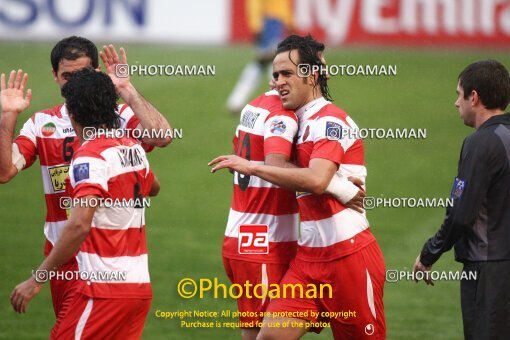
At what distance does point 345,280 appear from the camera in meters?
5.56

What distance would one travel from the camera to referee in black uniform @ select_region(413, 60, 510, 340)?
203 inches

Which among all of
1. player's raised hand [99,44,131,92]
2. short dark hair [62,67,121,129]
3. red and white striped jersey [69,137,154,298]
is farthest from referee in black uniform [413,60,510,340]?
player's raised hand [99,44,131,92]

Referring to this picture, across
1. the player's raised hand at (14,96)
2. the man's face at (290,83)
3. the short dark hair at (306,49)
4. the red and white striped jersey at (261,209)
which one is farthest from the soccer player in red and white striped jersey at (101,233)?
the short dark hair at (306,49)

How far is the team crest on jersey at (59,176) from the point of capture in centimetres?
577

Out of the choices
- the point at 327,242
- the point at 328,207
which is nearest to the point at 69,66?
the point at 328,207

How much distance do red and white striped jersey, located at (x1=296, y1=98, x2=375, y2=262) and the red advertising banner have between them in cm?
1333

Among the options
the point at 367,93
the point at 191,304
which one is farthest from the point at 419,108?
the point at 191,304

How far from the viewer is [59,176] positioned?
227 inches

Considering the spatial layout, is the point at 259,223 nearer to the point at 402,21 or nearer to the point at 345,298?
the point at 345,298

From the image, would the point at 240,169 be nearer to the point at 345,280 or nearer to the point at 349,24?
the point at 345,280

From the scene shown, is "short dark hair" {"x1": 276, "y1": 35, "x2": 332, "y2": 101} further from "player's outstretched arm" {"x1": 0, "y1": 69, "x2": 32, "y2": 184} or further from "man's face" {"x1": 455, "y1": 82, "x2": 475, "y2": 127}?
"player's outstretched arm" {"x1": 0, "y1": 69, "x2": 32, "y2": 184}

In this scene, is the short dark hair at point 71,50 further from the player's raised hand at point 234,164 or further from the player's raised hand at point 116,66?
the player's raised hand at point 234,164

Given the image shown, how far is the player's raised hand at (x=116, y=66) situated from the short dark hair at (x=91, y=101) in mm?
828

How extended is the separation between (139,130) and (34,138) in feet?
2.23
